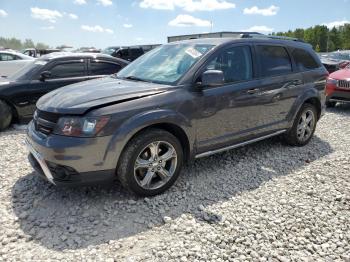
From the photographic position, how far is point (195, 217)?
3432 mm

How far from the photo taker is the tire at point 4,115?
20.9ft

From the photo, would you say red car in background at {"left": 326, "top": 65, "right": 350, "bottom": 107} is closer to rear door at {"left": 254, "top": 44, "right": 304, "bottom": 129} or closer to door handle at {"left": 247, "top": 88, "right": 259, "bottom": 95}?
rear door at {"left": 254, "top": 44, "right": 304, "bottom": 129}

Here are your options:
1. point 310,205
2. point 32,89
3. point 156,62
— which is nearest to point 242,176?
point 310,205

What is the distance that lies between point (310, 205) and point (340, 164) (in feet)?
5.07

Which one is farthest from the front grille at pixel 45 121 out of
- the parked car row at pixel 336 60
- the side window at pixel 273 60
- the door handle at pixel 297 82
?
the parked car row at pixel 336 60

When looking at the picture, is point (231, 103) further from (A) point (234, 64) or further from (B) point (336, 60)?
(B) point (336, 60)

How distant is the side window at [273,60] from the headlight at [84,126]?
2.50 meters

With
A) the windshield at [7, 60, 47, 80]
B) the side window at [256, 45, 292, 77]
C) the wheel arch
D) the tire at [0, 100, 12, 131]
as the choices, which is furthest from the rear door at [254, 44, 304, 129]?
the tire at [0, 100, 12, 131]

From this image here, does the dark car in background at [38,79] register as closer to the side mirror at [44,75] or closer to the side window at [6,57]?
the side mirror at [44,75]

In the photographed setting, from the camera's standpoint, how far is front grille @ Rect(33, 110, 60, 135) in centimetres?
342

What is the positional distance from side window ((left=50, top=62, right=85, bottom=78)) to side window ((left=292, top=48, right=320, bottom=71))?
4.23 metres

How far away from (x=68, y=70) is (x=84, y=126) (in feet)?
13.7

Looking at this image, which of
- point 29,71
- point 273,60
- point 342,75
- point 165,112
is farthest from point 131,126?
point 342,75

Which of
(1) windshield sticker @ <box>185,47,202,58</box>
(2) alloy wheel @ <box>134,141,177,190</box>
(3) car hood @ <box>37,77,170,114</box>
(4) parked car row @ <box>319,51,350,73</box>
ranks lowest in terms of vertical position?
(2) alloy wheel @ <box>134,141,177,190</box>
